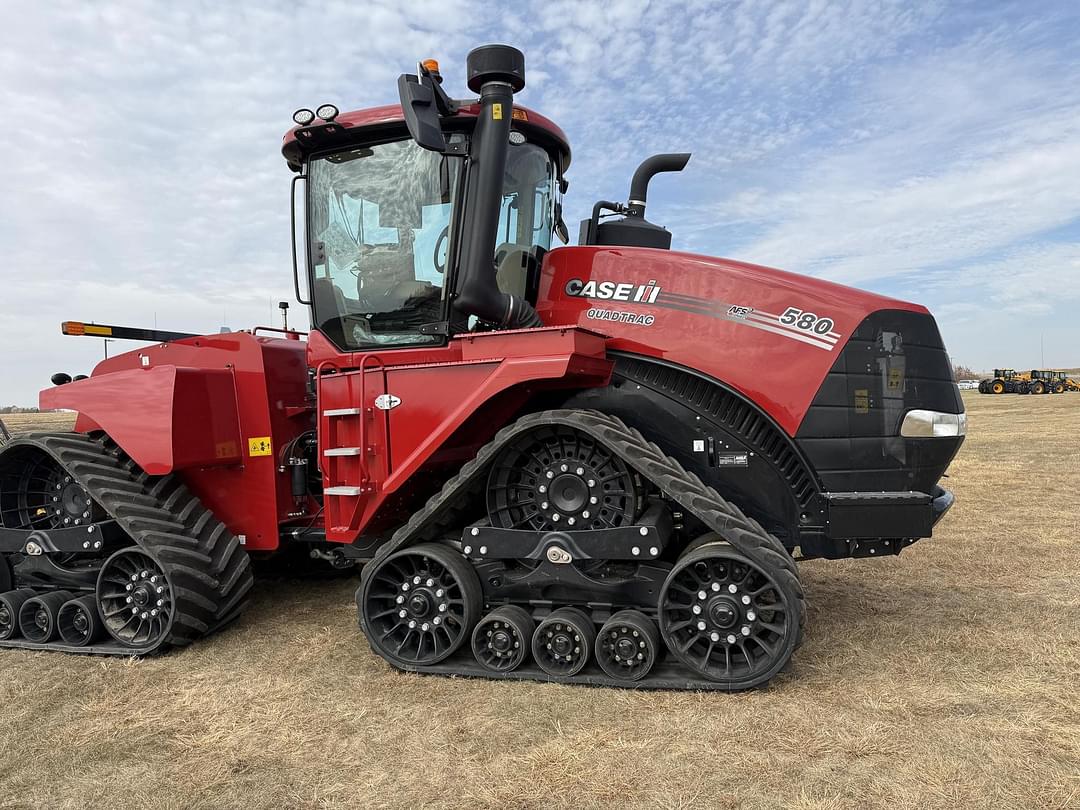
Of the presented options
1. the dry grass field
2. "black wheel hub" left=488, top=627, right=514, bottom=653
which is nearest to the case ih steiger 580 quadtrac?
"black wheel hub" left=488, top=627, right=514, bottom=653

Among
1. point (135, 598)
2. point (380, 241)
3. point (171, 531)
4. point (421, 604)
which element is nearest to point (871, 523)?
point (421, 604)

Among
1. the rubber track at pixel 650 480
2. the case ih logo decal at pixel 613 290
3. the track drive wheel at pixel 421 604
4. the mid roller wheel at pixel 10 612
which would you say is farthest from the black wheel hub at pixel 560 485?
the mid roller wheel at pixel 10 612

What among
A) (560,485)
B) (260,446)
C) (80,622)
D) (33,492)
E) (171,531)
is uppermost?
(260,446)

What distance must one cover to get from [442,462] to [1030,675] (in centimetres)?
342

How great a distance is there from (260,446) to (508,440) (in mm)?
2252

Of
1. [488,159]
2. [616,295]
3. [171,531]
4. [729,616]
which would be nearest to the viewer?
[729,616]

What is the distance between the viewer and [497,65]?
14.2 ft

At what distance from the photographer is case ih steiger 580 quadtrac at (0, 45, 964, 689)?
4.10 meters

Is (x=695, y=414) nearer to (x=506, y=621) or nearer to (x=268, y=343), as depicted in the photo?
(x=506, y=621)

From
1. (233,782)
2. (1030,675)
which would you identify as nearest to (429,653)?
(233,782)

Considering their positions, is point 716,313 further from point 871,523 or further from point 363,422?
point 363,422

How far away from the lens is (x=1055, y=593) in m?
5.65

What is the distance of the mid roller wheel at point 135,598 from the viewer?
4938 mm

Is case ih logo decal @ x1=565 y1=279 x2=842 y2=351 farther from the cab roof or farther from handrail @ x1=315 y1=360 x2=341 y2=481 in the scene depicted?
handrail @ x1=315 y1=360 x2=341 y2=481
